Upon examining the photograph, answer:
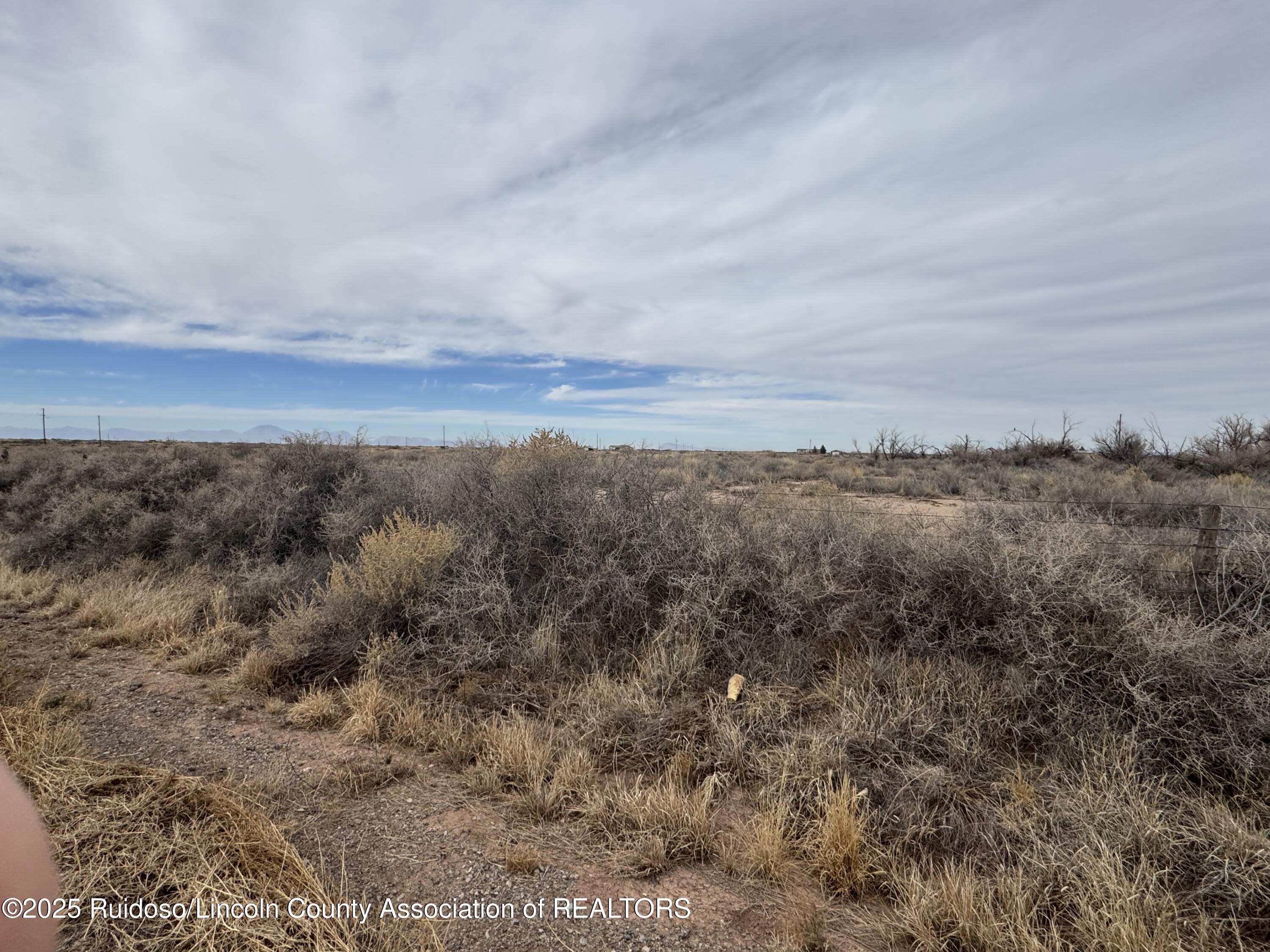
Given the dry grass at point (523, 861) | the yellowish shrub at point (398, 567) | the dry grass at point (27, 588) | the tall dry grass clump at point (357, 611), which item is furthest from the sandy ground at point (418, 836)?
the dry grass at point (27, 588)

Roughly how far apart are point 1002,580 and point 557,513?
4374 millimetres

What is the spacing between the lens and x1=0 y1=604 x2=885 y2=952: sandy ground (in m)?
2.95

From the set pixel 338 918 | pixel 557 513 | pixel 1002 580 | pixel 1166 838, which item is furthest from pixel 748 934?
pixel 557 513

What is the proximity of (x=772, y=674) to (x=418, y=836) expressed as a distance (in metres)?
2.89

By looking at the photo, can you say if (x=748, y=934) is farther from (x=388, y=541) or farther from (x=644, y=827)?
(x=388, y=541)

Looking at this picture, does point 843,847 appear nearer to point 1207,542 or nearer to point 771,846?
point 771,846

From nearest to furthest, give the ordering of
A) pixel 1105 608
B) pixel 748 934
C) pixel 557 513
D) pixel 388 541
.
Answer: pixel 748 934 → pixel 1105 608 → pixel 388 541 → pixel 557 513

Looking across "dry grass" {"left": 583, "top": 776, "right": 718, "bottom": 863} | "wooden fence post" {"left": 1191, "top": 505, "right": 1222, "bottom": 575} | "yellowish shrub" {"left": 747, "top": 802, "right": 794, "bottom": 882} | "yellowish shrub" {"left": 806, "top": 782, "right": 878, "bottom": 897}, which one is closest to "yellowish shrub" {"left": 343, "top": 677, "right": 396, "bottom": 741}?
"dry grass" {"left": 583, "top": 776, "right": 718, "bottom": 863}

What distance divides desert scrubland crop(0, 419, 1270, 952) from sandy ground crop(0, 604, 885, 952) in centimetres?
12

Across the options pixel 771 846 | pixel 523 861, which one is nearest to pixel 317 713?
pixel 523 861

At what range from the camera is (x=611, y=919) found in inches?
119

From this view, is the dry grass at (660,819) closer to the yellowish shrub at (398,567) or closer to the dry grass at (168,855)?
the dry grass at (168,855)

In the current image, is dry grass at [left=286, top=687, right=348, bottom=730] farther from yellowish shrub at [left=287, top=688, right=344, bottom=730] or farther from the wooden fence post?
the wooden fence post

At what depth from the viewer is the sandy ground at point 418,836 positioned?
295 centimetres
